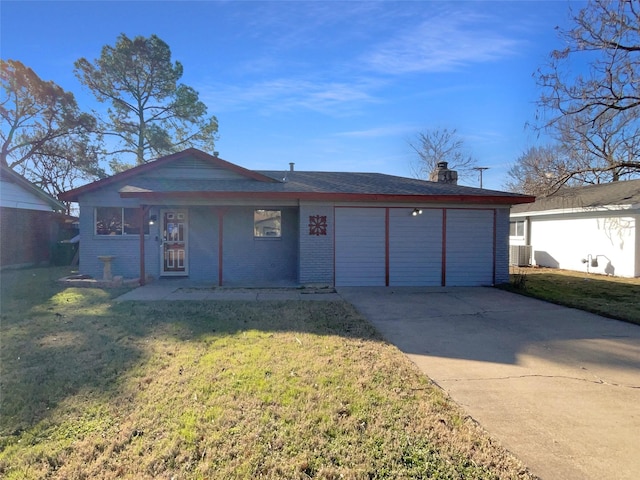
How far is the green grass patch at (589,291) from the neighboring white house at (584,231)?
100cm

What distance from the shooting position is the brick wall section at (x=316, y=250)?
9883mm

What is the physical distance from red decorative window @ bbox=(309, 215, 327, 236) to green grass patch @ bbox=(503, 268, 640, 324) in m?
5.40

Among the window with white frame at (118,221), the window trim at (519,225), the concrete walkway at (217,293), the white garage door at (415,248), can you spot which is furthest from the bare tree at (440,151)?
the window with white frame at (118,221)

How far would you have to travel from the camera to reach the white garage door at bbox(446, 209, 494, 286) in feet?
34.3

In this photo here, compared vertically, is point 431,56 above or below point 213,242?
above

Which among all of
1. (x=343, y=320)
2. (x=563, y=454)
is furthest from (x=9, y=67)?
(x=563, y=454)

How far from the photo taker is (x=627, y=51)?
39.3ft

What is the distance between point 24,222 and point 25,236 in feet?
1.87

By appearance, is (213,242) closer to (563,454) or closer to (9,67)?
(563,454)

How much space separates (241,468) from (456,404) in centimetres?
201

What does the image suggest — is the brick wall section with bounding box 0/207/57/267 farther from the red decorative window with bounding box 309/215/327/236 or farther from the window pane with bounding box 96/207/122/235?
the red decorative window with bounding box 309/215/327/236

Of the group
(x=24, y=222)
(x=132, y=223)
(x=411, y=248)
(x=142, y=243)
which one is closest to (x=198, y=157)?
(x=132, y=223)

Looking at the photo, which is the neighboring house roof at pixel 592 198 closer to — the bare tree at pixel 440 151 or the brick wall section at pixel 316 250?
the brick wall section at pixel 316 250

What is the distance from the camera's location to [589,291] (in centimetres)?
940
